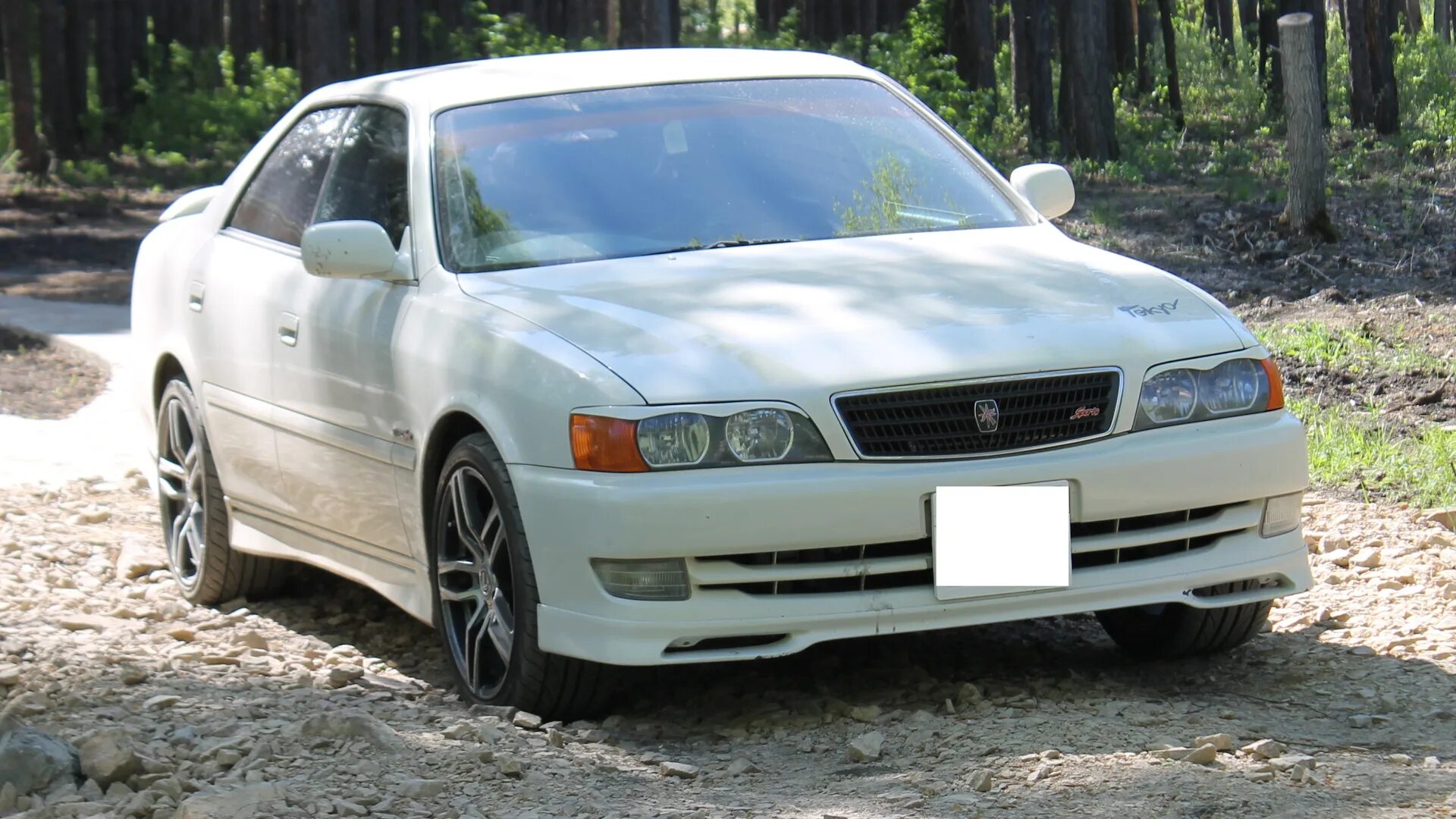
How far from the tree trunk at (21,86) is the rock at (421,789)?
23.3 meters

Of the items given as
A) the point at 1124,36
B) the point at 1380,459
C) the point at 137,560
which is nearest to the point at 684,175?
the point at 137,560

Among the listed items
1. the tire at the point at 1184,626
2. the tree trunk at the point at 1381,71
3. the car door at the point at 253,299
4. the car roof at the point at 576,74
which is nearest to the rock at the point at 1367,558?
the tire at the point at 1184,626

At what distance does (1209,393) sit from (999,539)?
67 centimetres

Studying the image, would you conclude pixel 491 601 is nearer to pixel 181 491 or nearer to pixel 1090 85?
pixel 181 491

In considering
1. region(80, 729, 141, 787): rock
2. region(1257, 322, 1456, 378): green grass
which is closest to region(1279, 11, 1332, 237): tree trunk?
region(1257, 322, 1456, 378): green grass

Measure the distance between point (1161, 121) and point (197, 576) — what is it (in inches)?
805

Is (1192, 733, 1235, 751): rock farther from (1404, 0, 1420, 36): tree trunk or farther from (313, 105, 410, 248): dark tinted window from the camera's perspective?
(1404, 0, 1420, 36): tree trunk

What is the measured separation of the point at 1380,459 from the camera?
6.98 metres

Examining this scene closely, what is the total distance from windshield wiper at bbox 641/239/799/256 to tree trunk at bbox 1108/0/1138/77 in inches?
1044

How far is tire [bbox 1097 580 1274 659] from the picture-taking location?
4758 millimetres

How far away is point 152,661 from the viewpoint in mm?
5102

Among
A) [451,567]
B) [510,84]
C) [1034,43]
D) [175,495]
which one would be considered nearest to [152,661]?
[451,567]

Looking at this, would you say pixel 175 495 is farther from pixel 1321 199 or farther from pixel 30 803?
pixel 1321 199

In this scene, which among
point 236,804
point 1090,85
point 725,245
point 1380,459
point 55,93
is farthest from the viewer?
point 55,93
